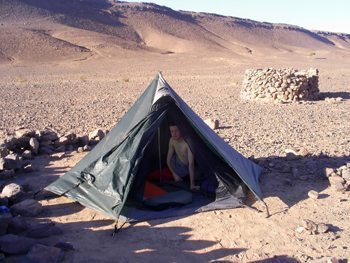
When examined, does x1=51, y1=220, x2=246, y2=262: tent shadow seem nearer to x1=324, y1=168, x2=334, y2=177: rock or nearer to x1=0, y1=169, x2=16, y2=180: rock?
x1=0, y1=169, x2=16, y2=180: rock

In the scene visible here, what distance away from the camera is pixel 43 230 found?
5312mm

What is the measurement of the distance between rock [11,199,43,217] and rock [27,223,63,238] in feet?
2.17

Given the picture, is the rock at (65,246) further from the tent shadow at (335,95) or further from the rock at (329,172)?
the tent shadow at (335,95)

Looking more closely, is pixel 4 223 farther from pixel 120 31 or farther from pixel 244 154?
pixel 120 31

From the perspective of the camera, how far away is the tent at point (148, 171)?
241 inches

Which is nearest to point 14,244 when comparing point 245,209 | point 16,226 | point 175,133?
point 16,226

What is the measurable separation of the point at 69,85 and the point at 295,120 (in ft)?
45.7

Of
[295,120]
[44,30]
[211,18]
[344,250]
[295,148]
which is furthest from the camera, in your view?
[211,18]

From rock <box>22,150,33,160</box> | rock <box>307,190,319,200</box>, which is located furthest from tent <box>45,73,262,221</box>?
rock <box>22,150,33,160</box>

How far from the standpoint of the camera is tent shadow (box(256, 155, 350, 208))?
269 inches

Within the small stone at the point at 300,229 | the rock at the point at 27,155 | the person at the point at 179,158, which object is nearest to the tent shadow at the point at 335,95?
the person at the point at 179,158

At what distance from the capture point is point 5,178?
755 cm

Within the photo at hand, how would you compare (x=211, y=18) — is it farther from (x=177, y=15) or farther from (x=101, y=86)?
(x=101, y=86)

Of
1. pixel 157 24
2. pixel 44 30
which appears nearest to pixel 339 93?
pixel 44 30
